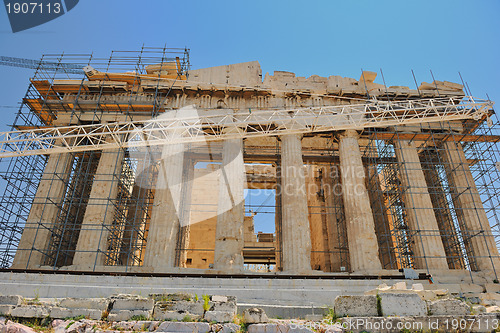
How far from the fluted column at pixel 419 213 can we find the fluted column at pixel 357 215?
2330 millimetres

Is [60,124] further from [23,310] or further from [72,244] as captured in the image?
[23,310]

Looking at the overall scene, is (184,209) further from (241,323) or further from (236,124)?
(241,323)

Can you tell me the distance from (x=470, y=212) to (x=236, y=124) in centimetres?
1294

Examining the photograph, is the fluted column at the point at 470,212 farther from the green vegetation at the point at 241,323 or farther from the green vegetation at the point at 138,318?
the green vegetation at the point at 138,318

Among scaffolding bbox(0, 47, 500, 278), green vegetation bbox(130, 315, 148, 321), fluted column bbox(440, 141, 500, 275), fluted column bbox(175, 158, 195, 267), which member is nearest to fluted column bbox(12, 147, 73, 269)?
scaffolding bbox(0, 47, 500, 278)

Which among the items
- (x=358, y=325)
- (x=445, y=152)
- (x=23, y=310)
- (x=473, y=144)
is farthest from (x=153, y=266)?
(x=473, y=144)

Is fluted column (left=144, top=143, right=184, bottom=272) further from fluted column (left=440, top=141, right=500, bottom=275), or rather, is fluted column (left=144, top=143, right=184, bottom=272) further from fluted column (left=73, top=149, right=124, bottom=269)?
fluted column (left=440, top=141, right=500, bottom=275)

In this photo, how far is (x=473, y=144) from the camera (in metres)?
22.1

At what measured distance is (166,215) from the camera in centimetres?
1795

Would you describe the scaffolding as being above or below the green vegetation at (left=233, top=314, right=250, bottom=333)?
above

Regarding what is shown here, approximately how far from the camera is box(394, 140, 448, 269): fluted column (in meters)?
17.8

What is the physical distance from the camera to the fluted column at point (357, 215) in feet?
56.6

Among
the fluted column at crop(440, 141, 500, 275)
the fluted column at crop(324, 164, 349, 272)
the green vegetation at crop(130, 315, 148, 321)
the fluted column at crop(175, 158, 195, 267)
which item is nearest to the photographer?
the green vegetation at crop(130, 315, 148, 321)

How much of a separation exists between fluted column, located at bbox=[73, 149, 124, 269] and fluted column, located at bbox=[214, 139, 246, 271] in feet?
17.8
